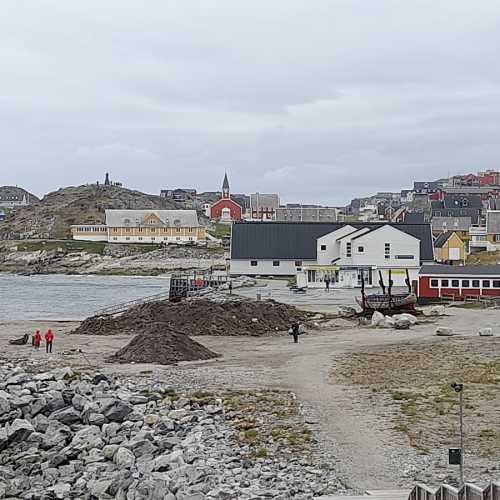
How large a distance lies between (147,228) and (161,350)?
98661 mm

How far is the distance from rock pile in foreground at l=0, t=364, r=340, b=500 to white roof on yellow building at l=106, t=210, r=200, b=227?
104m

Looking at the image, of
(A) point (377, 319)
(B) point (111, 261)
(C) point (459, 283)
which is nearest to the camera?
(A) point (377, 319)

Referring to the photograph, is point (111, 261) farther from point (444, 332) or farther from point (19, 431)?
point (19, 431)

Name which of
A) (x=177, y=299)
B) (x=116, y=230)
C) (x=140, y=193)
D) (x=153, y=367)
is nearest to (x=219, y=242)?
(x=116, y=230)

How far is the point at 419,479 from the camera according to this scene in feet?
53.2

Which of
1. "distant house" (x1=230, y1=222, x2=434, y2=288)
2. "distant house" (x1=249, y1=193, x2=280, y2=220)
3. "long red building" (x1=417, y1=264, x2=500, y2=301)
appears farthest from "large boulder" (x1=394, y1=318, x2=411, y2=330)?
"distant house" (x1=249, y1=193, x2=280, y2=220)

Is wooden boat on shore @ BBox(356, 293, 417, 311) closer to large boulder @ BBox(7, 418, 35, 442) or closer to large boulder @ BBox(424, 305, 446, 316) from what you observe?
large boulder @ BBox(424, 305, 446, 316)

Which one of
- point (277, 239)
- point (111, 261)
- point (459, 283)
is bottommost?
point (459, 283)

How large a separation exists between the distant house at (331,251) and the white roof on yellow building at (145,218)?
55.7 m

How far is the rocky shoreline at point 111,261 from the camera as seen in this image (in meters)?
105

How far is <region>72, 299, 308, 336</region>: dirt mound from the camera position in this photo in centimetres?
4203

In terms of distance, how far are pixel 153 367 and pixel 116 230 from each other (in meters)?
100

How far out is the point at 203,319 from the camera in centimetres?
4266

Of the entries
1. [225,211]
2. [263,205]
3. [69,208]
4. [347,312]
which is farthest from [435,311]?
[263,205]
